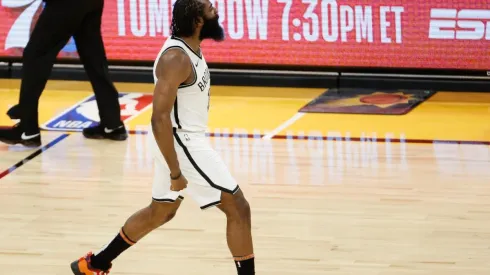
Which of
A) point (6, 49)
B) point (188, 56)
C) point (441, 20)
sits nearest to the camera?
point (188, 56)

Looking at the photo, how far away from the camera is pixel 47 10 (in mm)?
7996

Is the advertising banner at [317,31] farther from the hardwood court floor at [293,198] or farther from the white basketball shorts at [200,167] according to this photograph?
the white basketball shorts at [200,167]

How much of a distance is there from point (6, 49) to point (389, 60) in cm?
353

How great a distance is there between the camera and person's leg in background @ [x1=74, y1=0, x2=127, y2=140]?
817 centimetres

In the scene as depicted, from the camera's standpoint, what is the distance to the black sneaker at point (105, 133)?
8.45 meters

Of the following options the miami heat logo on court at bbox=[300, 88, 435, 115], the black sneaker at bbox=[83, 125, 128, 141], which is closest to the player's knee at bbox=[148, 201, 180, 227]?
the black sneaker at bbox=[83, 125, 128, 141]

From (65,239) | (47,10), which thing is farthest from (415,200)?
(47,10)

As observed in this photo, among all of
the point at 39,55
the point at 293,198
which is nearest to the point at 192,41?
the point at 293,198

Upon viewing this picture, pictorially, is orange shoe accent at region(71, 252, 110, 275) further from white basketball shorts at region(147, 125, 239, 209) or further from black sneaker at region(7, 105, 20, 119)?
black sneaker at region(7, 105, 20, 119)

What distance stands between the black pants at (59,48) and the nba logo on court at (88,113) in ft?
2.34

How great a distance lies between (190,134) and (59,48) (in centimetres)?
358

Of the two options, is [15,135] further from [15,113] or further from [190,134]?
[190,134]

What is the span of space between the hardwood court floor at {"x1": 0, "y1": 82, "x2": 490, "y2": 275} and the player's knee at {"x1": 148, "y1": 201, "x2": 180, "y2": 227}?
58cm

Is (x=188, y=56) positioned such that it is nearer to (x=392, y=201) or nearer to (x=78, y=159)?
(x=392, y=201)
